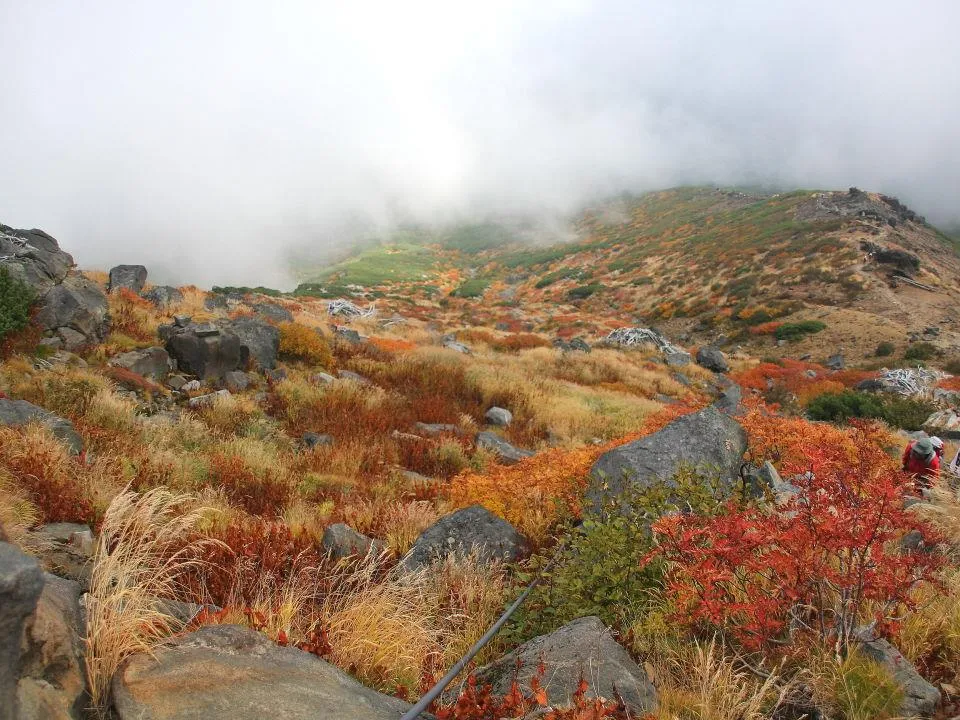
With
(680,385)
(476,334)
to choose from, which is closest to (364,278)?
(476,334)

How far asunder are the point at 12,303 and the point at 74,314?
1.10 m

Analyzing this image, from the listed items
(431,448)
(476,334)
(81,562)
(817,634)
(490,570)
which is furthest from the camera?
(476,334)

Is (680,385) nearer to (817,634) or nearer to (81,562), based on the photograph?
(817,634)

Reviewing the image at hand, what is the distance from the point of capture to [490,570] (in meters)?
4.43

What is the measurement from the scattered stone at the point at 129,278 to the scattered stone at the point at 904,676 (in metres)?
20.7

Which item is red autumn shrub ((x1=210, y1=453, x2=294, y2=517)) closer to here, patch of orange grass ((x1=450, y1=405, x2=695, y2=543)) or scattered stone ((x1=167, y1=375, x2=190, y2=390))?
patch of orange grass ((x1=450, y1=405, x2=695, y2=543))

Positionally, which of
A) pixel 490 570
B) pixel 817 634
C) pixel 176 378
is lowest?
pixel 490 570

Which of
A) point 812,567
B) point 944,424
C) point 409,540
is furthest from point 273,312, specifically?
point 944,424

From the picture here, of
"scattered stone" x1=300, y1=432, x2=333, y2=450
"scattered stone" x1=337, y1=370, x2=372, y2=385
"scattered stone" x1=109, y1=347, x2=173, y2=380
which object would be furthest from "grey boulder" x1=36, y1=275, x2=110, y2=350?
"scattered stone" x1=300, y1=432, x2=333, y2=450

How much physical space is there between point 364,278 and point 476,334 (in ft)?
167

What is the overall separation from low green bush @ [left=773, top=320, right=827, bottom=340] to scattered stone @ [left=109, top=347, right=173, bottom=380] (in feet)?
104

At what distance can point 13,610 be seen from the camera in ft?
5.99

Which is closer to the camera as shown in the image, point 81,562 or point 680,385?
point 81,562

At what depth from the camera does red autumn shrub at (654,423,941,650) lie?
9.23 feet
